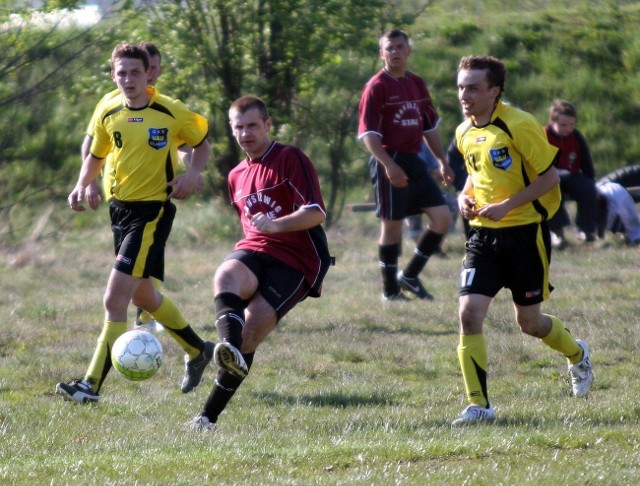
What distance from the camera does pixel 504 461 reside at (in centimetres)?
533

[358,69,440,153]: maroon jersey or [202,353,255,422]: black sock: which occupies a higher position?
[202,353,255,422]: black sock

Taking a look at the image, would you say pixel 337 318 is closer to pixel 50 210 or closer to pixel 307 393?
pixel 307 393

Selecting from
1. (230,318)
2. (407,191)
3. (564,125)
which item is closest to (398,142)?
(407,191)

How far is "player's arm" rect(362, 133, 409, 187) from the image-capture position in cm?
970

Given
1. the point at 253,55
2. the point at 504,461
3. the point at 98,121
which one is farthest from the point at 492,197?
the point at 253,55

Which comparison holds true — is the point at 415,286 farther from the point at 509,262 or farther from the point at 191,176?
the point at 509,262

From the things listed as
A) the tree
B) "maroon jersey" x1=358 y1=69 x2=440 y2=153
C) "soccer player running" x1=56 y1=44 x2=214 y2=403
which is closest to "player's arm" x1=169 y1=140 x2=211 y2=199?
"soccer player running" x1=56 y1=44 x2=214 y2=403

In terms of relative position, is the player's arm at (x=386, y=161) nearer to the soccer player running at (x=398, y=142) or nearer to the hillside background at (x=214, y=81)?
the soccer player running at (x=398, y=142)

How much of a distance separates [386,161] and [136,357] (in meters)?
3.72

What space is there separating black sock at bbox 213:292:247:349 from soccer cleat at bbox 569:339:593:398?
2170 millimetres

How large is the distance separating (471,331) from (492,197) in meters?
0.76

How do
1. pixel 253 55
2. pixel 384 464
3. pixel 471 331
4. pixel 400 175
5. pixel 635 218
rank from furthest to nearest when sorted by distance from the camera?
pixel 253 55 → pixel 635 218 → pixel 400 175 → pixel 471 331 → pixel 384 464

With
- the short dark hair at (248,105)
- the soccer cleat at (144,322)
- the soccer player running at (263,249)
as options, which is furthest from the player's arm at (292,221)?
the soccer cleat at (144,322)

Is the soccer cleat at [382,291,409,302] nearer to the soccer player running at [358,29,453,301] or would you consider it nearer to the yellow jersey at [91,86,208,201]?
the soccer player running at [358,29,453,301]
